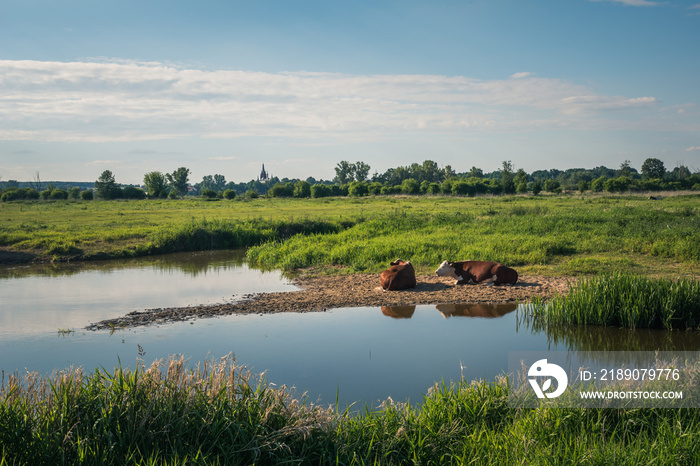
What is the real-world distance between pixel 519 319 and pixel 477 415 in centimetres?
606

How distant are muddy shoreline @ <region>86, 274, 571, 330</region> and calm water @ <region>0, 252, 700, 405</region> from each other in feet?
1.37

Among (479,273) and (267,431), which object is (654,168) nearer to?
(479,273)

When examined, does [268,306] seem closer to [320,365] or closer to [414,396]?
[320,365]

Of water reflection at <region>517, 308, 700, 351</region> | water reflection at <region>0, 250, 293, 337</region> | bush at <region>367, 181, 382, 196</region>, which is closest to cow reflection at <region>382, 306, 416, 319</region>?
water reflection at <region>517, 308, 700, 351</region>

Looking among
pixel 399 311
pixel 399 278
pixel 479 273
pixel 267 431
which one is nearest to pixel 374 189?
pixel 479 273

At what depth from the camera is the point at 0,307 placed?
13.4 meters

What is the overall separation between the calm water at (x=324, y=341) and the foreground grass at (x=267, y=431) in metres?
1.93

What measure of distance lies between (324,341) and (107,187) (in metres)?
78.8

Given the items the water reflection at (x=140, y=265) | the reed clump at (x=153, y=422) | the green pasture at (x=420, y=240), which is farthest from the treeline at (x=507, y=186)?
the reed clump at (x=153, y=422)

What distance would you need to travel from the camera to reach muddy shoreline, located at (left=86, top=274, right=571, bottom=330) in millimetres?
12102

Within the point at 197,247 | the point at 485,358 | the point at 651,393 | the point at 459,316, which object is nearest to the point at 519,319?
the point at 459,316

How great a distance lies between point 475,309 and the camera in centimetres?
1215

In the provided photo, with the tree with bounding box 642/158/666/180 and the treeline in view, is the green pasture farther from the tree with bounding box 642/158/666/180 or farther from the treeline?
the tree with bounding box 642/158/666/180

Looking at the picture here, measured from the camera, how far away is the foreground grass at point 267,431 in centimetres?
430
